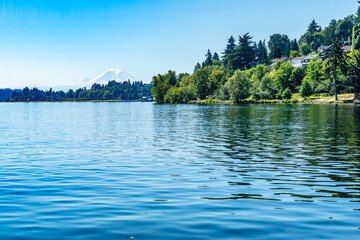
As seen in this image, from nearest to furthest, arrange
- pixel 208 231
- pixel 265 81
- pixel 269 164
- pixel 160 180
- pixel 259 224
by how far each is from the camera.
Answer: pixel 208 231 → pixel 259 224 → pixel 160 180 → pixel 269 164 → pixel 265 81

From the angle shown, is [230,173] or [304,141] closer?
[230,173]

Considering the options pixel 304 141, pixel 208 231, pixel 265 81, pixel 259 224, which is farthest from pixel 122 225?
pixel 265 81

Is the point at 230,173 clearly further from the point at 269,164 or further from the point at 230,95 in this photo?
the point at 230,95

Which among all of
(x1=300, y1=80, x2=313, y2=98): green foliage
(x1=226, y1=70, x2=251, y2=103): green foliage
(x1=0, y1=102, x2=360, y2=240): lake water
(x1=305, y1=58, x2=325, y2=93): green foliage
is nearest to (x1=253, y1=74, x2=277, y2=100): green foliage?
(x1=226, y1=70, x2=251, y2=103): green foliage

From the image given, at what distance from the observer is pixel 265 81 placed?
16150 cm

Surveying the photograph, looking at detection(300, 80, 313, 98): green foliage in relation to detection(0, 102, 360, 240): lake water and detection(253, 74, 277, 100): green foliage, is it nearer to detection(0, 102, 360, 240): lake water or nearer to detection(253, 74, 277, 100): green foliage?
detection(253, 74, 277, 100): green foliage

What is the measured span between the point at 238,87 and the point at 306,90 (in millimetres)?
33570

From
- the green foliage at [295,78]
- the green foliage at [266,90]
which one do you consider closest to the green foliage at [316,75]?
the green foliage at [295,78]

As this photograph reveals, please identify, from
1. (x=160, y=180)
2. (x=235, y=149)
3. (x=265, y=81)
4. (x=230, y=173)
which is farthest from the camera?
(x=265, y=81)

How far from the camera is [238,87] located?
16525cm

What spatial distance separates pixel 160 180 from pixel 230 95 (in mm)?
155812

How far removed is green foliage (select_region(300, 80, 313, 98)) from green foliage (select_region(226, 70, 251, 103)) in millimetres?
29556

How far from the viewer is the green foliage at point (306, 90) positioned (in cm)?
14450

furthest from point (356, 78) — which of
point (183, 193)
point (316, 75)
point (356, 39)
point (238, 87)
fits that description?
point (183, 193)
